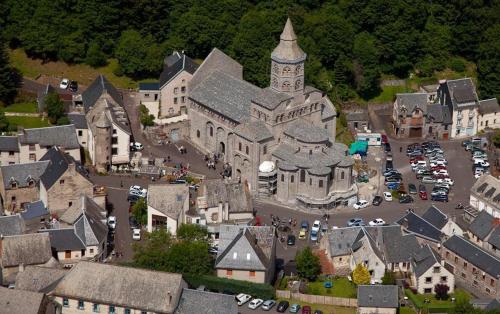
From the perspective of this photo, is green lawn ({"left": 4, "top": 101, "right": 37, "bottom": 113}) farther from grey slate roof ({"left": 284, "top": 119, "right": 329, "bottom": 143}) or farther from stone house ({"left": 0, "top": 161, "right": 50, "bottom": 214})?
grey slate roof ({"left": 284, "top": 119, "right": 329, "bottom": 143})

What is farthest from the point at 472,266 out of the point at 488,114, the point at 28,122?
the point at 28,122

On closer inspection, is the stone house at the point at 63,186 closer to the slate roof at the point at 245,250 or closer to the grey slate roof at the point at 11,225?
the grey slate roof at the point at 11,225

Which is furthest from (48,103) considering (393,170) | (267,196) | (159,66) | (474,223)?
(474,223)

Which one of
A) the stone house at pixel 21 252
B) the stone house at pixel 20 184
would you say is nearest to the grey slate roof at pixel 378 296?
the stone house at pixel 21 252

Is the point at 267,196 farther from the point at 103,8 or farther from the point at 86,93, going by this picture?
the point at 103,8

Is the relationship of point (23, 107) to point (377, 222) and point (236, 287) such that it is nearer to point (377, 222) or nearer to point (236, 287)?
point (236, 287)
